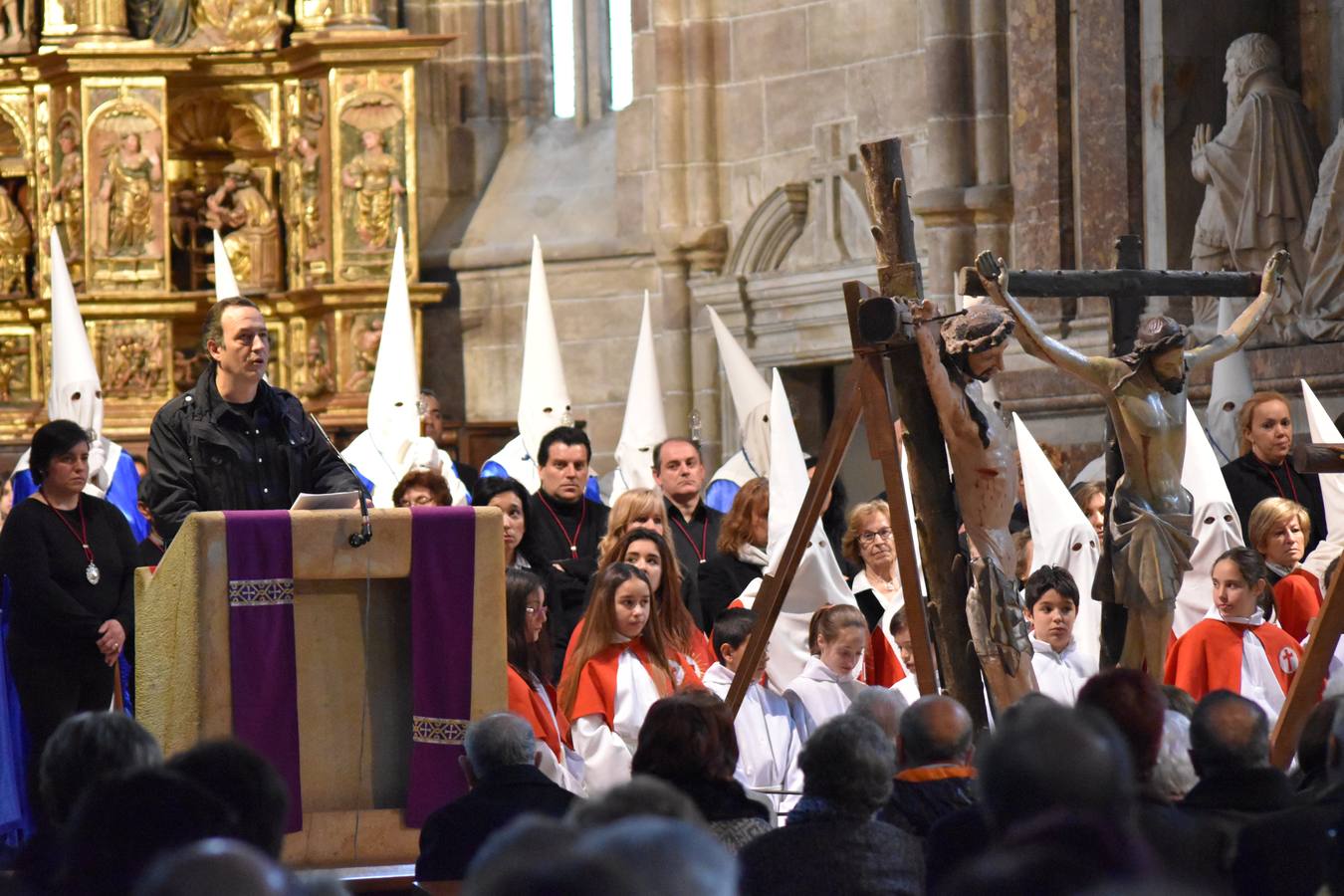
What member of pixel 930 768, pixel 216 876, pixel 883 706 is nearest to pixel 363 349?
pixel 883 706

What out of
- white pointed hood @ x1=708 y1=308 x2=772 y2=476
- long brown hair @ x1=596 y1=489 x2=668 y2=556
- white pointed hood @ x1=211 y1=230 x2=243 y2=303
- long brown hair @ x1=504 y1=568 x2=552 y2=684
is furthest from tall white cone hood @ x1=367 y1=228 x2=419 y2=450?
long brown hair @ x1=504 y1=568 x2=552 y2=684

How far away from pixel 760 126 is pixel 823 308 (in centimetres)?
132

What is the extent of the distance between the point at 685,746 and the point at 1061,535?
398cm

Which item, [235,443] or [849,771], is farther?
[235,443]

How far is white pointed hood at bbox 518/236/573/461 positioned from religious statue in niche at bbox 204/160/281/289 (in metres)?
2.85

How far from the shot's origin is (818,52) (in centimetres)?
1512

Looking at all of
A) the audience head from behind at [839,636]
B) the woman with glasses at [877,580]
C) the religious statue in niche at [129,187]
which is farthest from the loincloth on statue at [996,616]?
the religious statue in niche at [129,187]

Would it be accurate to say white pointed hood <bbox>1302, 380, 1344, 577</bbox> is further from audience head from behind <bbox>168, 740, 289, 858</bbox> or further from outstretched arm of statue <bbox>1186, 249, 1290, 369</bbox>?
audience head from behind <bbox>168, 740, 289, 858</bbox>

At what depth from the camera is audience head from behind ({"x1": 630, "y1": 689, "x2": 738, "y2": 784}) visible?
4.66 m

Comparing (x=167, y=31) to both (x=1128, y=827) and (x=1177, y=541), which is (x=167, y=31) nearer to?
(x=1177, y=541)

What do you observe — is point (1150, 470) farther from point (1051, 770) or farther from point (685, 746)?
point (1051, 770)

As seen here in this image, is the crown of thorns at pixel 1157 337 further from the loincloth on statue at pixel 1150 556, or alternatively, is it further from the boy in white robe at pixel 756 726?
the boy in white robe at pixel 756 726

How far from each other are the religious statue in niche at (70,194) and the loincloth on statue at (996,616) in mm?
10591

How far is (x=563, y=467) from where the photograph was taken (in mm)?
9625
